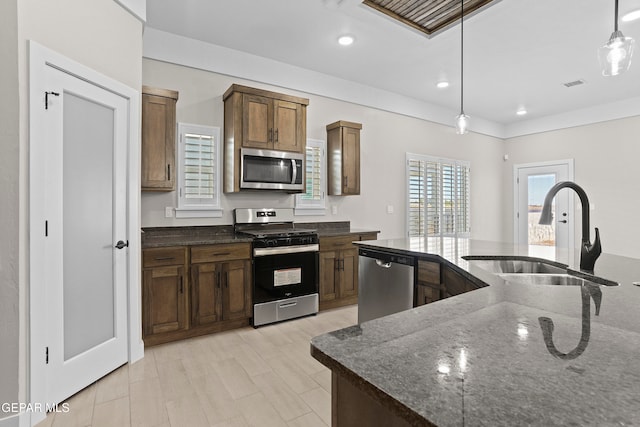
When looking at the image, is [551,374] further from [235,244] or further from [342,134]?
[342,134]

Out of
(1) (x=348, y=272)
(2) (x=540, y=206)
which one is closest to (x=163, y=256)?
(1) (x=348, y=272)

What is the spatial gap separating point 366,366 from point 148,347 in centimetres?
289

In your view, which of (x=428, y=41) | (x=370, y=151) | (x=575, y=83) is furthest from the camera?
(x=370, y=151)

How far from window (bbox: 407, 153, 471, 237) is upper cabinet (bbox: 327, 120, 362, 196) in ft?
4.34

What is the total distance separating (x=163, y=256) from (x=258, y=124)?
5.44 ft

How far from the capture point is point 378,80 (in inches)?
185

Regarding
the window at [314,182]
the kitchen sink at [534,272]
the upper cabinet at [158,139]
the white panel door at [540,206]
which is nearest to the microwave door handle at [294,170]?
the window at [314,182]

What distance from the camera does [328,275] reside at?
3.95 meters

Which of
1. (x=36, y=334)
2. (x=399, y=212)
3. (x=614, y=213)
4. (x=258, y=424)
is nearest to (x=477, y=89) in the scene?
(x=399, y=212)

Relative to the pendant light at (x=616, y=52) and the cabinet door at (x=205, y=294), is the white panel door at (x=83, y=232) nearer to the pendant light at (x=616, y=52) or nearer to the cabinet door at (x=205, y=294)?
the cabinet door at (x=205, y=294)

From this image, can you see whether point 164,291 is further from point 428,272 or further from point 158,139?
point 428,272

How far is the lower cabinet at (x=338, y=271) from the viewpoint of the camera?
12.9 feet

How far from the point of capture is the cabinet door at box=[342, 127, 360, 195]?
438 cm

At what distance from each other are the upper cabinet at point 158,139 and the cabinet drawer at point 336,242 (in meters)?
1.73
